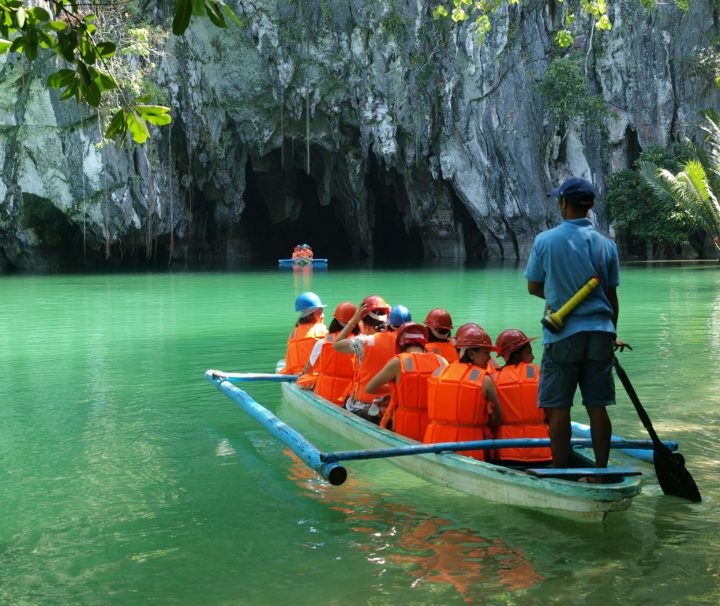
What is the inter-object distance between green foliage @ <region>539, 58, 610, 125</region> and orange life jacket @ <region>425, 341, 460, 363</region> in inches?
1015

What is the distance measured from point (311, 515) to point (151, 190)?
26.7 meters

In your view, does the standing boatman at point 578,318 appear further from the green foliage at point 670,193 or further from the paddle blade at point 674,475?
the green foliage at point 670,193

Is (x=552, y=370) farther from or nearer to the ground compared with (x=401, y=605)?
farther from the ground

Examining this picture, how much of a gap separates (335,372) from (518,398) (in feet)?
7.99

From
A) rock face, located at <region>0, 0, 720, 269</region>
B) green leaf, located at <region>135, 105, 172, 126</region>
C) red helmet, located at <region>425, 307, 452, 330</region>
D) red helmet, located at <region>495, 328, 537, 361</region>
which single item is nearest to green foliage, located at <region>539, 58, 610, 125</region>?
rock face, located at <region>0, 0, 720, 269</region>

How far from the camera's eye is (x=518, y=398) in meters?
5.11

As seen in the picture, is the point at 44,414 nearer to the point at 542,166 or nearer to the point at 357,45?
the point at 357,45

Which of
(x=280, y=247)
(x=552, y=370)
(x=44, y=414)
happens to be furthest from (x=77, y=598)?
(x=280, y=247)

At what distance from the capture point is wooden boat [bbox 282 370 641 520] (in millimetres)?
4238

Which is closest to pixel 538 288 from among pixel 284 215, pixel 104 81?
pixel 104 81

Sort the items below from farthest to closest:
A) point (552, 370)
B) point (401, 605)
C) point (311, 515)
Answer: point (311, 515)
point (552, 370)
point (401, 605)

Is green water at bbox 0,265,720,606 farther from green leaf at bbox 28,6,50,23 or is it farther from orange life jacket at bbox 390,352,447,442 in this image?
green leaf at bbox 28,6,50,23

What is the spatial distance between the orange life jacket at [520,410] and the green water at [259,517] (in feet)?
1.54

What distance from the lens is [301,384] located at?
7.73 m
